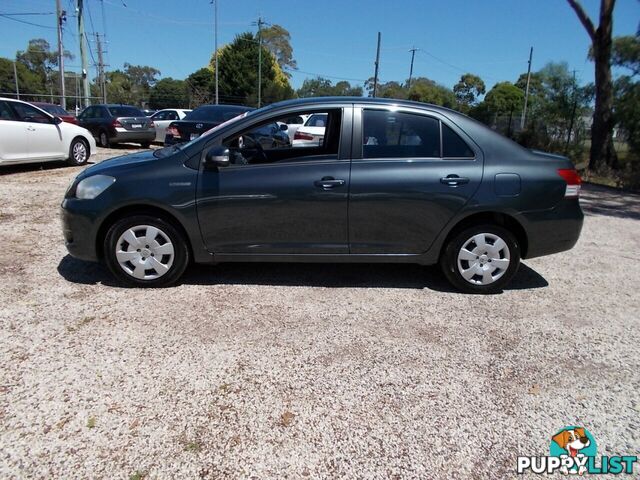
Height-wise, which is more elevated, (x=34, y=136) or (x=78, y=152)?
(x=34, y=136)

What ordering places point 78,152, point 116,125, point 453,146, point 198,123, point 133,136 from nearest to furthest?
point 453,146 → point 78,152 → point 198,123 → point 116,125 → point 133,136

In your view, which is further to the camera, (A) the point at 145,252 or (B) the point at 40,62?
(B) the point at 40,62

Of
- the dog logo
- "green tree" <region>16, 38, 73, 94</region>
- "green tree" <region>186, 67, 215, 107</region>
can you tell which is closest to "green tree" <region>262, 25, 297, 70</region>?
"green tree" <region>186, 67, 215, 107</region>

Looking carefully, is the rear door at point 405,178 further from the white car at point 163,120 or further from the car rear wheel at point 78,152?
the white car at point 163,120

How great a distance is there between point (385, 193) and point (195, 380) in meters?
2.15

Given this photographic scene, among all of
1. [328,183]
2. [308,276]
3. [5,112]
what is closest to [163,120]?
[5,112]

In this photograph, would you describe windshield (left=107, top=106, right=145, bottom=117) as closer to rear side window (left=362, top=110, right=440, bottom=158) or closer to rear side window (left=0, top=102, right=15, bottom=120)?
rear side window (left=0, top=102, right=15, bottom=120)

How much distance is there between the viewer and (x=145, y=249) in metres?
3.99

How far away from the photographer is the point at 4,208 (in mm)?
6773

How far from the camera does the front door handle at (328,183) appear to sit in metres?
3.90

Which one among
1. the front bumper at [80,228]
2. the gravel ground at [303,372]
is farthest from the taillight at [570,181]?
the front bumper at [80,228]

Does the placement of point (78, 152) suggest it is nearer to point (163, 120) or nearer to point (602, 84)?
point (163, 120)

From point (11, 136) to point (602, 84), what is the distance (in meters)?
16.0

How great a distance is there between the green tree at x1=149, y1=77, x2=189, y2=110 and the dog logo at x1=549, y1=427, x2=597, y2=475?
68997mm
